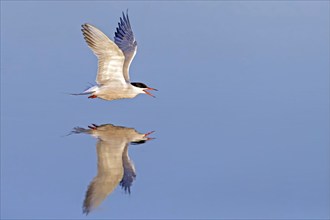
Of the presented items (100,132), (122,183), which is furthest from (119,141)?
(122,183)

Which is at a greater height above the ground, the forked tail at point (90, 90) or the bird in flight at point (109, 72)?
the bird in flight at point (109, 72)

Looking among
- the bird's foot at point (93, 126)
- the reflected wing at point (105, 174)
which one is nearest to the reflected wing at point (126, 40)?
the bird's foot at point (93, 126)

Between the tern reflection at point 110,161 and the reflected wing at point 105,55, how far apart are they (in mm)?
926

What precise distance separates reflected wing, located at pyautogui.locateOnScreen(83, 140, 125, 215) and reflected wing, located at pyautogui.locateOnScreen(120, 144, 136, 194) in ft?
0.08

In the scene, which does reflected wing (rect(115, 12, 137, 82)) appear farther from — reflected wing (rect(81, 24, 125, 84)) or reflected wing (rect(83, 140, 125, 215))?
reflected wing (rect(83, 140, 125, 215))

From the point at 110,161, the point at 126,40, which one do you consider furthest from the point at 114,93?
the point at 110,161

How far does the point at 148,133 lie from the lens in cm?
538

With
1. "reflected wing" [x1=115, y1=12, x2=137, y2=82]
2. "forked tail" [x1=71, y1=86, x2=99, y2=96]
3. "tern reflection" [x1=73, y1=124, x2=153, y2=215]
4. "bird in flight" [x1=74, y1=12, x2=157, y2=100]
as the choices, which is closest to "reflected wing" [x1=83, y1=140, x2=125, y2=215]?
"tern reflection" [x1=73, y1=124, x2=153, y2=215]

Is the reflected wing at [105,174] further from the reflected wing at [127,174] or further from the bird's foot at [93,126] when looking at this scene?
the bird's foot at [93,126]

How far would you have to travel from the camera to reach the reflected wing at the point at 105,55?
6230mm

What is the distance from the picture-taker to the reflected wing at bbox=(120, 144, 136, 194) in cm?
427

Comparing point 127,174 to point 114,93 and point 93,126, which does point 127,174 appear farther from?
point 114,93

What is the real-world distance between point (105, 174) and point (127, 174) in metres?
0.12

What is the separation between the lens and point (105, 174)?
438cm
